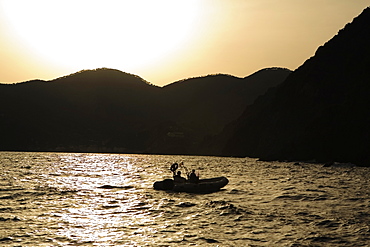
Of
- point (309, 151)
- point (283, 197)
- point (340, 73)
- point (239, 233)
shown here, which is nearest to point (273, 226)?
point (239, 233)

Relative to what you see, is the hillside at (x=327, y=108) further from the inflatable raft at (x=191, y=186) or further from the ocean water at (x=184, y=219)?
the ocean water at (x=184, y=219)

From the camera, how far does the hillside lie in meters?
135

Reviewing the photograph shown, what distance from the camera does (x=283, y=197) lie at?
145 feet

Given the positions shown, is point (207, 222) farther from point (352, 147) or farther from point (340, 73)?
point (340, 73)

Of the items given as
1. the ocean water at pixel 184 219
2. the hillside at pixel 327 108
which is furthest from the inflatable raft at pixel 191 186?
the hillside at pixel 327 108

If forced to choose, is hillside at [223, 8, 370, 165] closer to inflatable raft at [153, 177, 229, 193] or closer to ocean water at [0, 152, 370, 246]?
inflatable raft at [153, 177, 229, 193]

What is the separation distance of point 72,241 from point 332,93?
159 metres

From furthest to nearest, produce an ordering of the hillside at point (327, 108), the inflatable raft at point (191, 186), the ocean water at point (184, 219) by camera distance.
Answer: the hillside at point (327, 108), the inflatable raft at point (191, 186), the ocean water at point (184, 219)

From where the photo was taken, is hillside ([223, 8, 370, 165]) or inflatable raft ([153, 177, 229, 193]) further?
hillside ([223, 8, 370, 165])

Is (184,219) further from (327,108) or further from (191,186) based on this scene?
(327,108)

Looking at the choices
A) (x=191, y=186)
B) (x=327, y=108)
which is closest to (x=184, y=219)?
(x=191, y=186)

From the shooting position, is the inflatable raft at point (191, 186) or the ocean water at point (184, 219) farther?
the inflatable raft at point (191, 186)

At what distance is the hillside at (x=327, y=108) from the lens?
13475cm

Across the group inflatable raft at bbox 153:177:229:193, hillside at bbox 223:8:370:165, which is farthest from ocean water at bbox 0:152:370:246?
hillside at bbox 223:8:370:165
